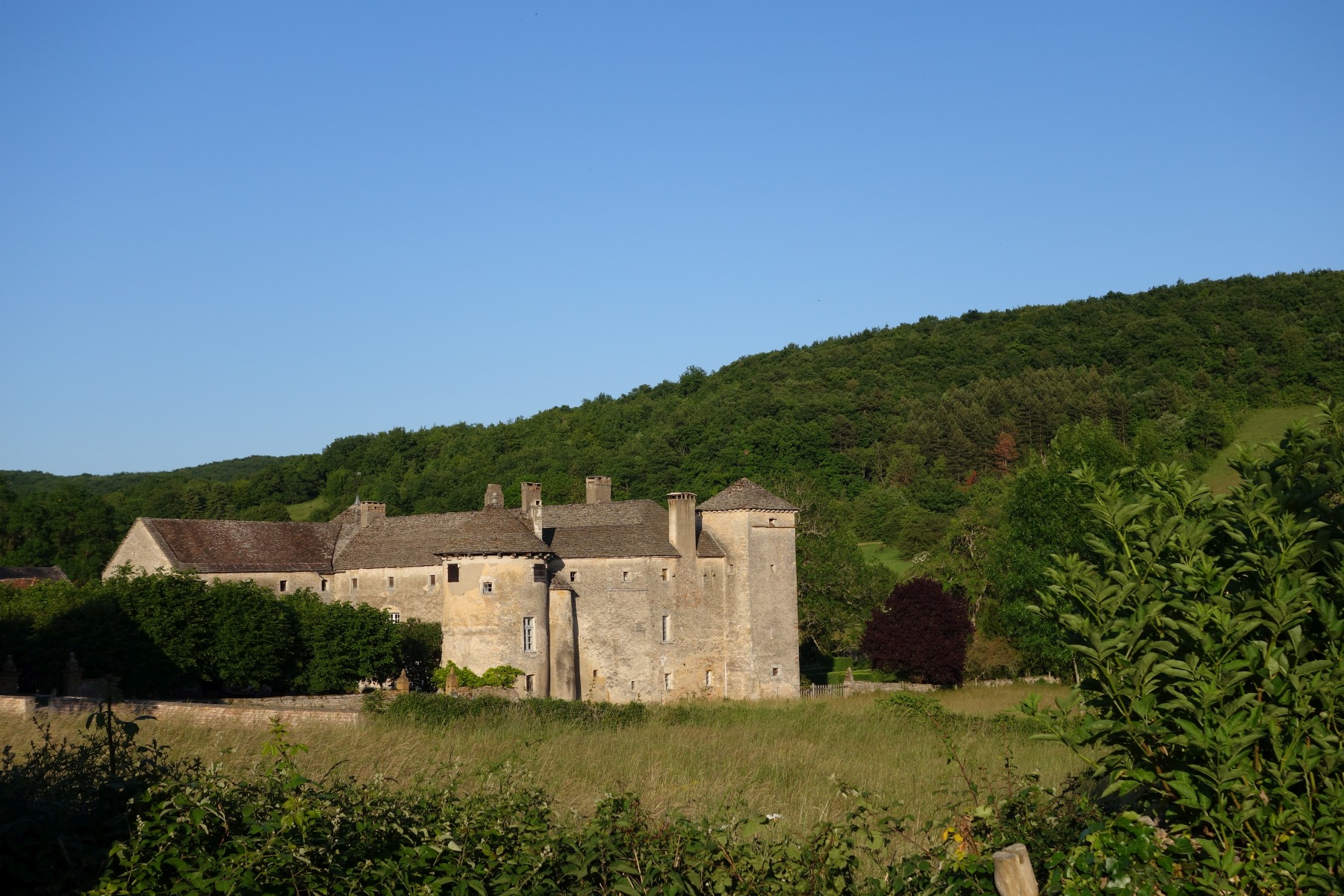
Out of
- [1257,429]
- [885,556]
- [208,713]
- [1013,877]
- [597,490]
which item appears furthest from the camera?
[885,556]

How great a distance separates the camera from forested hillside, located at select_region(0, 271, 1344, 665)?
77.9m

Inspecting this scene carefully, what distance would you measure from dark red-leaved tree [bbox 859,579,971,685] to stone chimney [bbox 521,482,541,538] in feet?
54.8

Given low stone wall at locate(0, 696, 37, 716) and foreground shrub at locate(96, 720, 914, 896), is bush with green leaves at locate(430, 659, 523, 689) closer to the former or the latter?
low stone wall at locate(0, 696, 37, 716)

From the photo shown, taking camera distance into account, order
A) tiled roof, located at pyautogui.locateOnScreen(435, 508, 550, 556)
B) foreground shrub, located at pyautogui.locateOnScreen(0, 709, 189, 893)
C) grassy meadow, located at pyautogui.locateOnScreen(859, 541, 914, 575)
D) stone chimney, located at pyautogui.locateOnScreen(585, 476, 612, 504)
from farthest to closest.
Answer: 1. grassy meadow, located at pyautogui.locateOnScreen(859, 541, 914, 575)
2. stone chimney, located at pyautogui.locateOnScreen(585, 476, 612, 504)
3. tiled roof, located at pyautogui.locateOnScreen(435, 508, 550, 556)
4. foreground shrub, located at pyautogui.locateOnScreen(0, 709, 189, 893)

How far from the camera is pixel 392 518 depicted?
5328 cm

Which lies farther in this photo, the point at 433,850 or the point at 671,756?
the point at 671,756

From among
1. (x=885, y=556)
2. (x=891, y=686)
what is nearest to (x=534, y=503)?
(x=891, y=686)

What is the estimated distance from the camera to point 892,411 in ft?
343

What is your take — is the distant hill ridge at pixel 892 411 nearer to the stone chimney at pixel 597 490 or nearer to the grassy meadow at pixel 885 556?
the grassy meadow at pixel 885 556

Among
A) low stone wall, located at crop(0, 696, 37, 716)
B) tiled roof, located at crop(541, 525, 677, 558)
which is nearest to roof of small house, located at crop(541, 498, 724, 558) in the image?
tiled roof, located at crop(541, 525, 677, 558)

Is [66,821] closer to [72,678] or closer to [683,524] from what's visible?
[72,678]

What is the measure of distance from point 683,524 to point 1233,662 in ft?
124

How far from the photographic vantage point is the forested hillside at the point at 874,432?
255 ft

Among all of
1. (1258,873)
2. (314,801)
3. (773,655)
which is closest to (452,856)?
(314,801)
